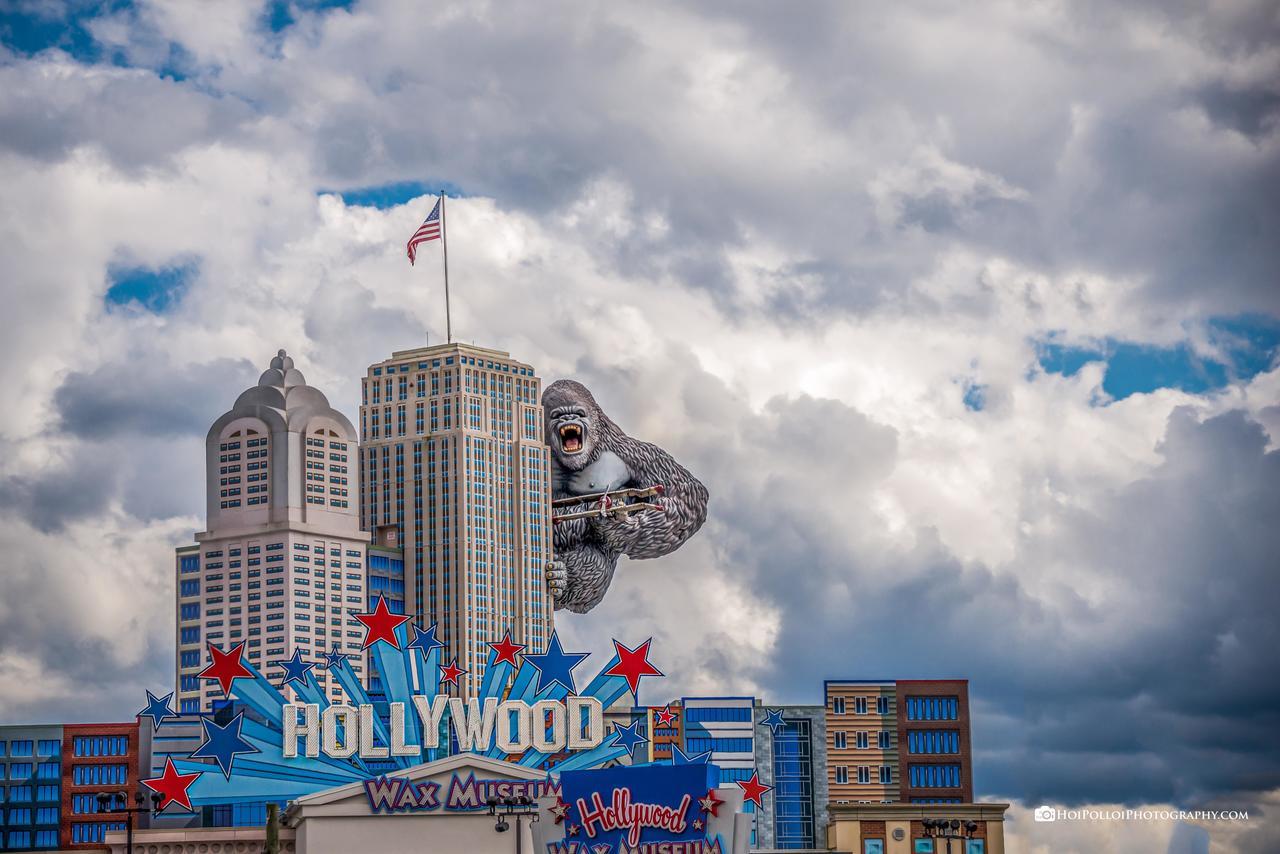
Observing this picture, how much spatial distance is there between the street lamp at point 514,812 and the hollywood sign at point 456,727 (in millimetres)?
7183

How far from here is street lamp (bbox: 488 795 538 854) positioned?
115 meters

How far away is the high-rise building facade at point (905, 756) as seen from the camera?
7751 inches

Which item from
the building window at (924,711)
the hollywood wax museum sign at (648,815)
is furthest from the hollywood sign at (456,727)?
the building window at (924,711)

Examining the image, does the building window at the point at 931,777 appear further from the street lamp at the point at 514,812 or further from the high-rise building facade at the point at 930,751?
the street lamp at the point at 514,812

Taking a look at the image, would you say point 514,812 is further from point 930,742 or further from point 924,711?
point 924,711

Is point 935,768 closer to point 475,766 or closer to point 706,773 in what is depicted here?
point 475,766

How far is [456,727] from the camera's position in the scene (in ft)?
449

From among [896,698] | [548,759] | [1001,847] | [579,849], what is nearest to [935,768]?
[896,698]

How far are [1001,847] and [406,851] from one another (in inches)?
2419

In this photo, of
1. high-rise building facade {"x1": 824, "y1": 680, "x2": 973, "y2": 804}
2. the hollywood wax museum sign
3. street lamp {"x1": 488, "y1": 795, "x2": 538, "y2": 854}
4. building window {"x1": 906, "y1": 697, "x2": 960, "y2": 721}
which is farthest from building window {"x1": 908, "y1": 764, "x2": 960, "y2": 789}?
the hollywood wax museum sign

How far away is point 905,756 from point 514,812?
79.1 meters

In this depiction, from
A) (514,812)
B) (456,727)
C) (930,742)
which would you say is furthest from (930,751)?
(514,812)

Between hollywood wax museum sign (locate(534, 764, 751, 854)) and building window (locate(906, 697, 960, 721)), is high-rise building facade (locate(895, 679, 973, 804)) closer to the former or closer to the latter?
building window (locate(906, 697, 960, 721))

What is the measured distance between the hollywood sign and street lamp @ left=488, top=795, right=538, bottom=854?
283 inches
